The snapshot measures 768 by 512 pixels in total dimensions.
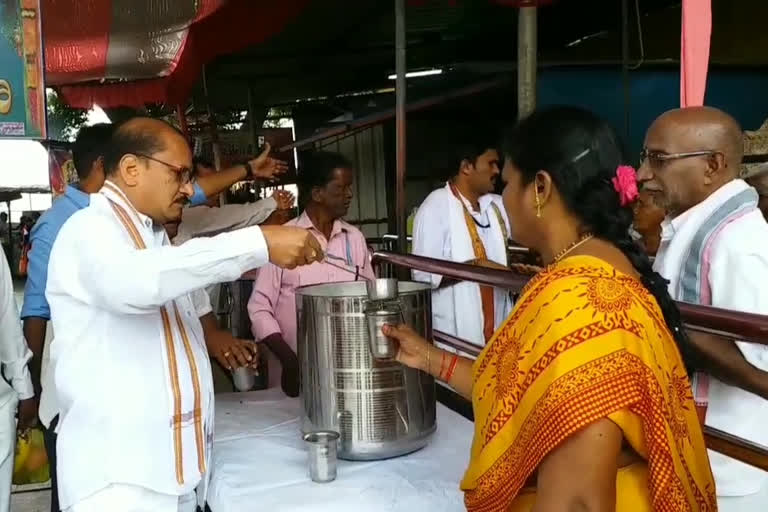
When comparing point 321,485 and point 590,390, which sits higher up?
point 590,390

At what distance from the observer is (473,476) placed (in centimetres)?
142

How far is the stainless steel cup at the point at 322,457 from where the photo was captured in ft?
6.15

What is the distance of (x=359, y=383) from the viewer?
1.94 metres

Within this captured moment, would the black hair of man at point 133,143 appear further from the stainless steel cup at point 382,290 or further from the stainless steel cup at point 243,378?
the stainless steel cup at point 243,378

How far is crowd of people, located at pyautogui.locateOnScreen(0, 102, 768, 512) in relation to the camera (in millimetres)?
1228

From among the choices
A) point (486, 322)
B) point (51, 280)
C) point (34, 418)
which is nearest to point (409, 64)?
point (486, 322)

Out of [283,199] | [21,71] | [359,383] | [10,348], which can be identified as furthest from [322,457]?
[21,71]

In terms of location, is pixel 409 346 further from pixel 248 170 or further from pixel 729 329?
pixel 248 170

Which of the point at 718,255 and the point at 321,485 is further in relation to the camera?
the point at 321,485

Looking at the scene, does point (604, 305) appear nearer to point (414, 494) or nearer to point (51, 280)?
point (414, 494)

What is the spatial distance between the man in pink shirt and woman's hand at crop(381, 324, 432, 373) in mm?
1025

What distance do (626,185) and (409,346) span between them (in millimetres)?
758

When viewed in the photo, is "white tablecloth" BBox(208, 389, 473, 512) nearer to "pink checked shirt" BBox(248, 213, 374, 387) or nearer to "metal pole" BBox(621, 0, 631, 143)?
"pink checked shirt" BBox(248, 213, 374, 387)

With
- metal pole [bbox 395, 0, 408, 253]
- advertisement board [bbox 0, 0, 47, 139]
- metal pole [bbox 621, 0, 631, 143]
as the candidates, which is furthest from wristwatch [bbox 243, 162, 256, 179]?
metal pole [bbox 621, 0, 631, 143]
